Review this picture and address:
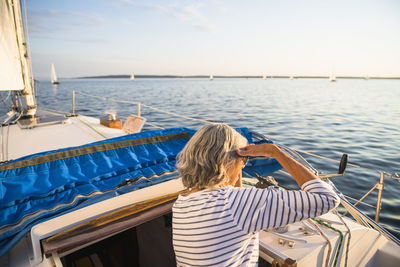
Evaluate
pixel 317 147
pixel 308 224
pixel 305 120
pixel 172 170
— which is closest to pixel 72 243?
pixel 172 170

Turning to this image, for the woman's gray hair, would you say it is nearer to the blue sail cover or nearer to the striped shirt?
the striped shirt

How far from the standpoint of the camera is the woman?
35.8 inches

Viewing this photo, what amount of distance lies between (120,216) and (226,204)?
2.74 ft

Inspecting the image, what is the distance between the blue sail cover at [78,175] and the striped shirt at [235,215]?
98 cm

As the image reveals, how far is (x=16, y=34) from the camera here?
496 centimetres

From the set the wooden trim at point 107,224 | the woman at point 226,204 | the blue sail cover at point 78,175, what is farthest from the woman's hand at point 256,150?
the blue sail cover at point 78,175

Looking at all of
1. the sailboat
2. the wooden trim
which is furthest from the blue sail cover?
the wooden trim

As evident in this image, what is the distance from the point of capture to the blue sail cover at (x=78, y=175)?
4.93 ft

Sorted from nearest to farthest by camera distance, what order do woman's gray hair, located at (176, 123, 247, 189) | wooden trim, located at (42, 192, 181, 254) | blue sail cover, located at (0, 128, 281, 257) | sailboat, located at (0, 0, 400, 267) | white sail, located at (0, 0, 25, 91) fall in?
woman's gray hair, located at (176, 123, 247, 189) < wooden trim, located at (42, 192, 181, 254) < sailboat, located at (0, 0, 400, 267) < blue sail cover, located at (0, 128, 281, 257) < white sail, located at (0, 0, 25, 91)

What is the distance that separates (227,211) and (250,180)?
1.56m

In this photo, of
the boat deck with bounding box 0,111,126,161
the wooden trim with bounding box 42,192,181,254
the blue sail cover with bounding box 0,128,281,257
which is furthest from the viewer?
the boat deck with bounding box 0,111,126,161

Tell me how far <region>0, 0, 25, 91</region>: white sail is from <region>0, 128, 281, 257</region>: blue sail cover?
10.6 ft

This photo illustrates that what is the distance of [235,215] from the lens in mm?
917

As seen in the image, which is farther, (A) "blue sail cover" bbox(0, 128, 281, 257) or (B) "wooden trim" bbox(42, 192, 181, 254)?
(A) "blue sail cover" bbox(0, 128, 281, 257)
